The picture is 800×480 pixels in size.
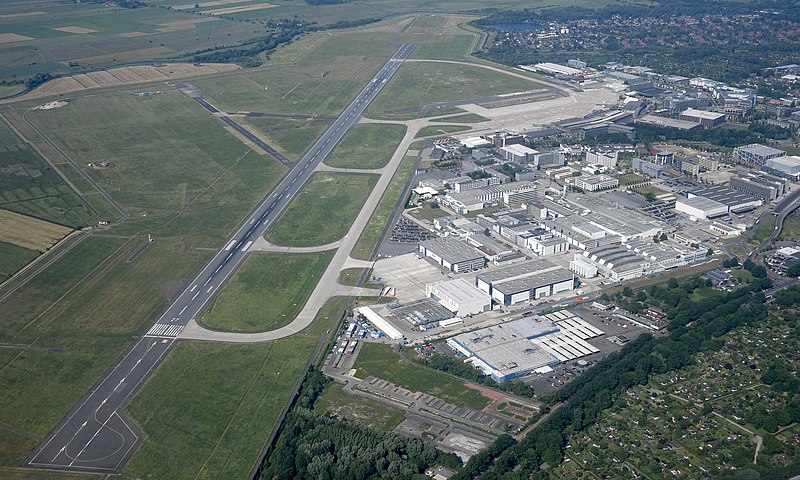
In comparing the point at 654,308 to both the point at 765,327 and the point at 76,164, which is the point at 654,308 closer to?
the point at 765,327

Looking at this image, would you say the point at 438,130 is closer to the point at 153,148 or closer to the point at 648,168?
the point at 648,168

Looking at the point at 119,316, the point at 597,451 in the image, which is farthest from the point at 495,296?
the point at 119,316

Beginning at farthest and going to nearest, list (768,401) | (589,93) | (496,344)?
(589,93)
(496,344)
(768,401)

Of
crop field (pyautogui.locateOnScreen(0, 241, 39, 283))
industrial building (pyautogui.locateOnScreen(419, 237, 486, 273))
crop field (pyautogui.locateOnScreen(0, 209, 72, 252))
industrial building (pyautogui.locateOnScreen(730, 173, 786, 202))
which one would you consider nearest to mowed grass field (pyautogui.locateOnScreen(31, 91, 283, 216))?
crop field (pyautogui.locateOnScreen(0, 209, 72, 252))

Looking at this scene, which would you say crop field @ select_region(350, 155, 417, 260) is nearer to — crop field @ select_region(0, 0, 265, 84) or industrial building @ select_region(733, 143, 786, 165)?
industrial building @ select_region(733, 143, 786, 165)

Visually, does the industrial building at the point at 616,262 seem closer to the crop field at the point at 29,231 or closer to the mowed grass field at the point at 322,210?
the mowed grass field at the point at 322,210

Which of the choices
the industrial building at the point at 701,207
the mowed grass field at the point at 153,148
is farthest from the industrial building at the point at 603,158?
the mowed grass field at the point at 153,148
